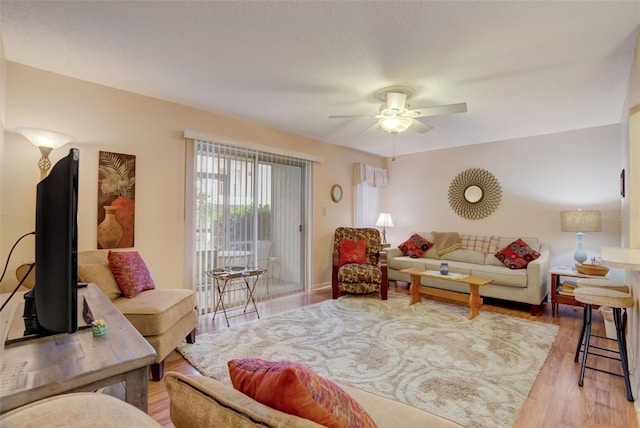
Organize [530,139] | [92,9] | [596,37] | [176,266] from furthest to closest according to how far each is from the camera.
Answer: [530,139], [176,266], [596,37], [92,9]

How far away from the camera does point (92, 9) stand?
1854mm

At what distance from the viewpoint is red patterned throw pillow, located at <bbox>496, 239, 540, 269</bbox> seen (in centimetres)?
404

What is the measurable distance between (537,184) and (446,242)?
5.11ft

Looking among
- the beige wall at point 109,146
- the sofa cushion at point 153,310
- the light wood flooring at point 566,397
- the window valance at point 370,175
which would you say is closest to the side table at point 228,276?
the beige wall at point 109,146

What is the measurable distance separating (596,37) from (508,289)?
288cm

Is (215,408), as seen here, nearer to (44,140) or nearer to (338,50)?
(338,50)

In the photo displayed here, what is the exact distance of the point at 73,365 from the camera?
0.90 metres

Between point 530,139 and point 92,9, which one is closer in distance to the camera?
point 92,9

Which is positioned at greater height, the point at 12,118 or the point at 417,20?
the point at 417,20

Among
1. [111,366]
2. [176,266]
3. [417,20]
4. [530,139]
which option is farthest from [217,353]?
[530,139]

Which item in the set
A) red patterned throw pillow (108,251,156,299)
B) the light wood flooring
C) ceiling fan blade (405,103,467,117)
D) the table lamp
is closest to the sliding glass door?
red patterned throw pillow (108,251,156,299)

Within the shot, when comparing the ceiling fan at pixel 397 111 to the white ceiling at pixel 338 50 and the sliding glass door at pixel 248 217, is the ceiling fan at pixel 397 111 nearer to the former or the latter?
the white ceiling at pixel 338 50

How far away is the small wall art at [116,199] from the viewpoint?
2.91 metres

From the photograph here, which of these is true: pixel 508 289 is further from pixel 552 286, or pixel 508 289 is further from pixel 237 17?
pixel 237 17
